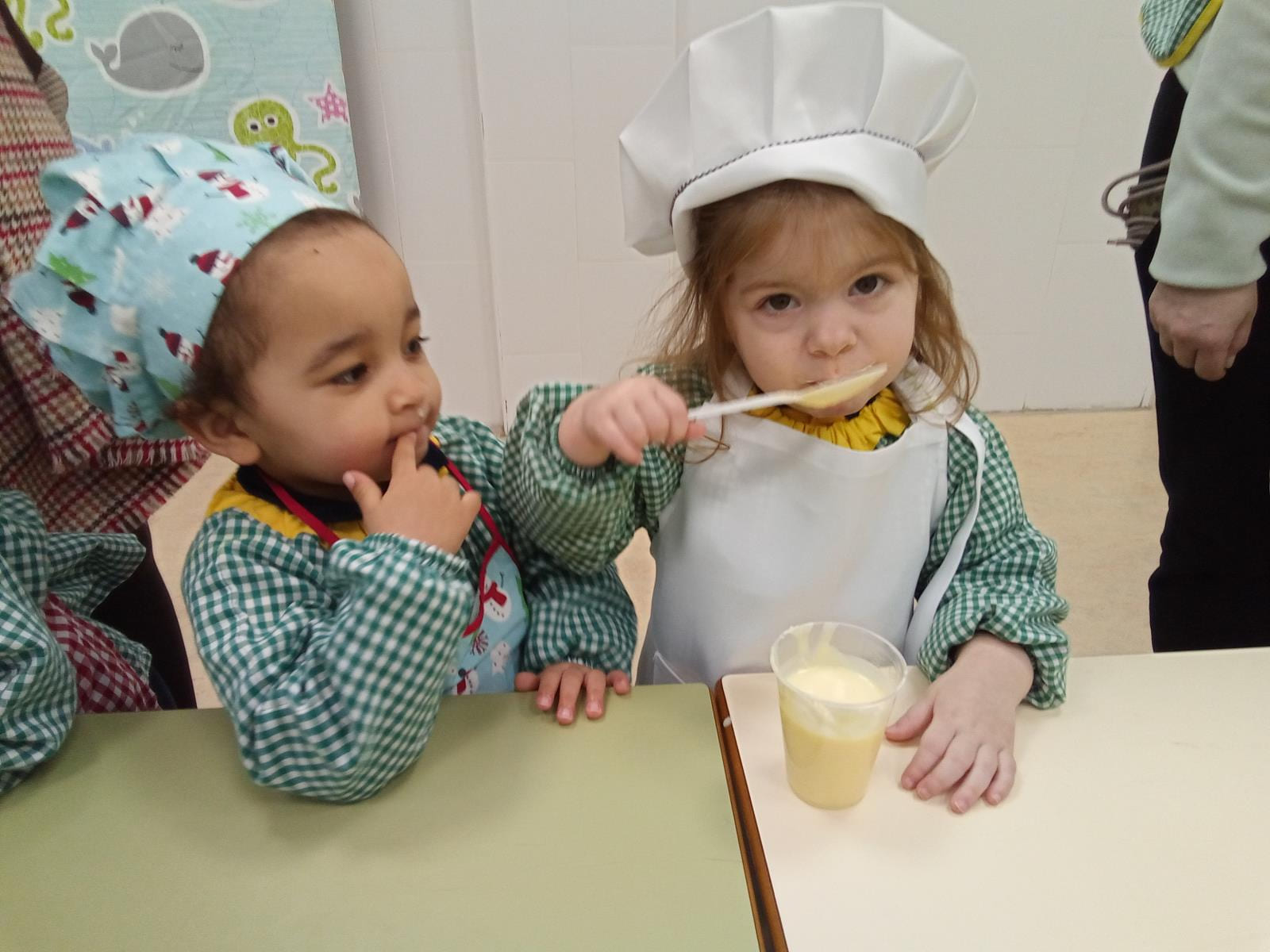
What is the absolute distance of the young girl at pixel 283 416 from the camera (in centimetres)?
63

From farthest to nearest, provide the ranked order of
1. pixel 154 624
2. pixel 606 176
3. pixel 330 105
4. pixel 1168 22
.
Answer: pixel 606 176, pixel 330 105, pixel 154 624, pixel 1168 22

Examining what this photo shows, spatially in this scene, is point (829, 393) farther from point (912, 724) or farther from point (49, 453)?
point (49, 453)

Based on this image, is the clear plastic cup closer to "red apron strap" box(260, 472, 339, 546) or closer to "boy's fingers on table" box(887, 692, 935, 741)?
"boy's fingers on table" box(887, 692, 935, 741)

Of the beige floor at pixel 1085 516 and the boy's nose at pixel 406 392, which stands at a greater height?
the boy's nose at pixel 406 392

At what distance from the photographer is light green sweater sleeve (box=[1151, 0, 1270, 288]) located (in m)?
0.82

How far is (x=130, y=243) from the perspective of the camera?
66 centimetres

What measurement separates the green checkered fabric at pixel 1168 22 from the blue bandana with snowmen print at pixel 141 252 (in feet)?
3.03

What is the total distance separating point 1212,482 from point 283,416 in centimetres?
112

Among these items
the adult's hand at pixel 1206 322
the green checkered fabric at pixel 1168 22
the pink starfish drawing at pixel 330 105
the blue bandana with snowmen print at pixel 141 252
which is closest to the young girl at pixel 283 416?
the blue bandana with snowmen print at pixel 141 252

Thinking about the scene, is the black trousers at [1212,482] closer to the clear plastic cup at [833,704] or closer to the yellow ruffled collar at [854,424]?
the yellow ruffled collar at [854,424]

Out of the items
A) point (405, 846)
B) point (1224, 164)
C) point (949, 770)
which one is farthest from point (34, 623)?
point (1224, 164)

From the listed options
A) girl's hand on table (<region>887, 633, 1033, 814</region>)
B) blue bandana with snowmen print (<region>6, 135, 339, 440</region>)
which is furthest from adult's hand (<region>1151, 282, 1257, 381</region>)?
blue bandana with snowmen print (<region>6, 135, 339, 440</region>)

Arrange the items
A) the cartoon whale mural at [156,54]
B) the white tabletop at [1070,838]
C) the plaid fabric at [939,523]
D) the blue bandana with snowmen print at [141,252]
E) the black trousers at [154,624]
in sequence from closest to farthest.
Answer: the white tabletop at [1070,838] → the blue bandana with snowmen print at [141,252] → the plaid fabric at [939,523] → the black trousers at [154,624] → the cartoon whale mural at [156,54]

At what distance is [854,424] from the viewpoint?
87cm
